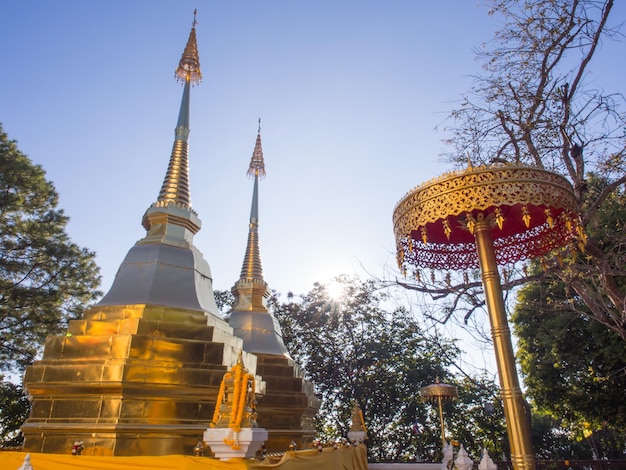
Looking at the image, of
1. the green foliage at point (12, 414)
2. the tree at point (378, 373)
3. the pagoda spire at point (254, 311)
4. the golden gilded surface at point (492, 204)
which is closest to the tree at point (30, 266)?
the green foliage at point (12, 414)

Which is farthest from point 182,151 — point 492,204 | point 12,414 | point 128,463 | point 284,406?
point 12,414

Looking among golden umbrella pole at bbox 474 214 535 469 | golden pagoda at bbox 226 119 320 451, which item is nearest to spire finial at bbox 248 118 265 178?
golden pagoda at bbox 226 119 320 451

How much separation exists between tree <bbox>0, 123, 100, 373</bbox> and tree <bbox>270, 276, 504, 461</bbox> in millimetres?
11061

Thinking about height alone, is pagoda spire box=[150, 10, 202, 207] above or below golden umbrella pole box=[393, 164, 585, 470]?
above

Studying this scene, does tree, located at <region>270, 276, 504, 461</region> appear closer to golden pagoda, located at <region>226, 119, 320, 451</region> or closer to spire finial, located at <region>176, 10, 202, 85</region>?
golden pagoda, located at <region>226, 119, 320, 451</region>

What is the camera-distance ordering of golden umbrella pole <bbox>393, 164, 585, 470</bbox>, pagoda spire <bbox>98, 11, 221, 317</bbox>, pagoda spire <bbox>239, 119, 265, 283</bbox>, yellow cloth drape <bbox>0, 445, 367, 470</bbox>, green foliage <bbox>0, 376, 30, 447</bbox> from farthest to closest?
green foliage <bbox>0, 376, 30, 447</bbox> < pagoda spire <bbox>239, 119, 265, 283</bbox> < pagoda spire <bbox>98, 11, 221, 317</bbox> < yellow cloth drape <bbox>0, 445, 367, 470</bbox> < golden umbrella pole <bbox>393, 164, 585, 470</bbox>

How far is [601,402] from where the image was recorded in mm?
15258

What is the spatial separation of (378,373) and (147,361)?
15061mm

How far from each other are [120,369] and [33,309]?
1062cm

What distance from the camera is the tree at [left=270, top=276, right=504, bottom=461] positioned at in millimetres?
20750

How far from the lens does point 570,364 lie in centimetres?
1577

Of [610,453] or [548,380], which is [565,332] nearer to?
[548,380]

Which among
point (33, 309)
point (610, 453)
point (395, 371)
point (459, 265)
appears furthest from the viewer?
point (610, 453)

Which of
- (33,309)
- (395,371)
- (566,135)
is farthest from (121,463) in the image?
(395,371)
